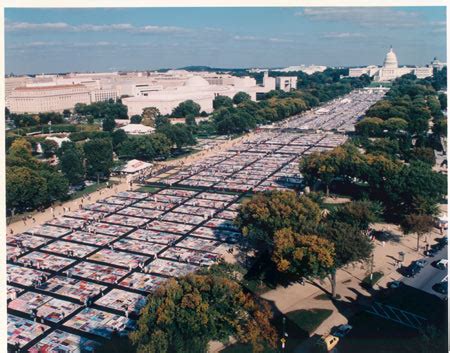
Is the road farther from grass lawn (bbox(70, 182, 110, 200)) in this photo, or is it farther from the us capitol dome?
the us capitol dome

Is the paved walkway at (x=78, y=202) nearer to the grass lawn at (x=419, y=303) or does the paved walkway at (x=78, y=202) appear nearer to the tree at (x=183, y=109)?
the grass lawn at (x=419, y=303)

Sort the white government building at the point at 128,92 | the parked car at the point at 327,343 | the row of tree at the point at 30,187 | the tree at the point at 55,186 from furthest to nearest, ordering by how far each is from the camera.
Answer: the white government building at the point at 128,92 → the tree at the point at 55,186 → the row of tree at the point at 30,187 → the parked car at the point at 327,343

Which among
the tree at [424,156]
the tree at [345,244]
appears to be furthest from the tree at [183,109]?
the tree at [345,244]

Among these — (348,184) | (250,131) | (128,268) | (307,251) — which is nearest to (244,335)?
(307,251)

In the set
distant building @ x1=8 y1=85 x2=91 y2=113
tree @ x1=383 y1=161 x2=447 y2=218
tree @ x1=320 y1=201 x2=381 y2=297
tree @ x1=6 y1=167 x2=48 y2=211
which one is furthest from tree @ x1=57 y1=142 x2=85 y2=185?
distant building @ x1=8 y1=85 x2=91 y2=113

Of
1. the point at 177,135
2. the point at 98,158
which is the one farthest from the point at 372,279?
the point at 177,135

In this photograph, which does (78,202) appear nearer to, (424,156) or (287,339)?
(287,339)

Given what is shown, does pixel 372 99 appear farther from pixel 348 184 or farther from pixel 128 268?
pixel 128 268
